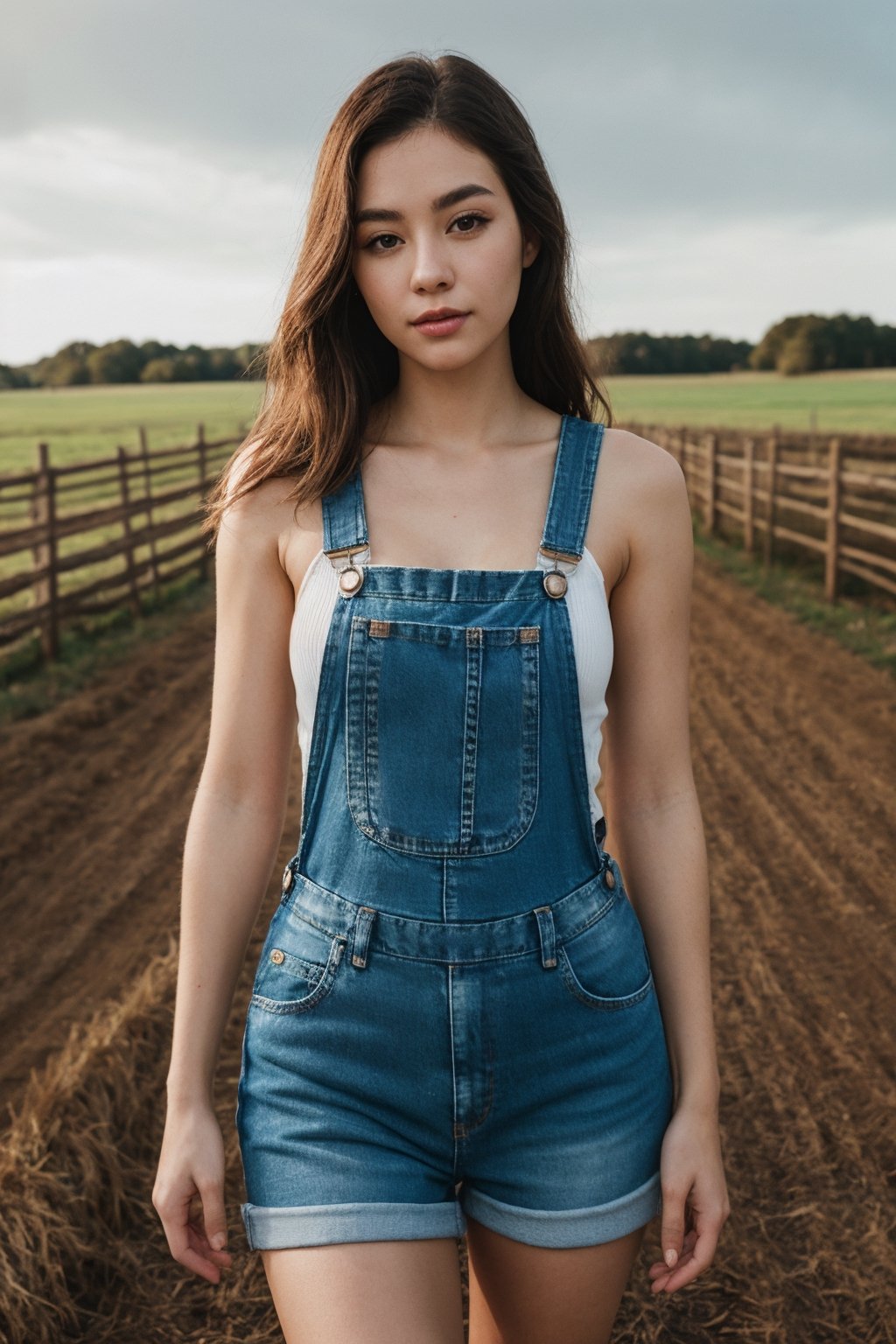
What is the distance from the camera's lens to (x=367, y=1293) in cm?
128

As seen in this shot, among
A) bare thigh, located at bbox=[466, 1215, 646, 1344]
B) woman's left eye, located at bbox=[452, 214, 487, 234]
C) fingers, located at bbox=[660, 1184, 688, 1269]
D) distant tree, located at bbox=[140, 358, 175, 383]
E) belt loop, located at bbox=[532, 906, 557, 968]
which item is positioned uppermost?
distant tree, located at bbox=[140, 358, 175, 383]

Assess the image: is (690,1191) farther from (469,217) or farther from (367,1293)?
(469,217)

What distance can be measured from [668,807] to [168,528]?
11.8m

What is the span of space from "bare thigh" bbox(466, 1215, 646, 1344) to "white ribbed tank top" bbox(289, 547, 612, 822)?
1.56 ft

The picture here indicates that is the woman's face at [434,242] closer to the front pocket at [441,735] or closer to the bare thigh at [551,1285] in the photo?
the front pocket at [441,735]

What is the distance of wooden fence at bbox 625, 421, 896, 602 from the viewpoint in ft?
36.5

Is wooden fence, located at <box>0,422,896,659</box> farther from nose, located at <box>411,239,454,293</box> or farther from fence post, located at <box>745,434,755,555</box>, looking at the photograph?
nose, located at <box>411,239,454,293</box>

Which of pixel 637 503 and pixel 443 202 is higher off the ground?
pixel 443 202

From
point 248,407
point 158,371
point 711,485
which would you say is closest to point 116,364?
point 158,371

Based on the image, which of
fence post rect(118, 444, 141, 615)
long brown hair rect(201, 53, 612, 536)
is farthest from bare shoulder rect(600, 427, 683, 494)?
fence post rect(118, 444, 141, 615)

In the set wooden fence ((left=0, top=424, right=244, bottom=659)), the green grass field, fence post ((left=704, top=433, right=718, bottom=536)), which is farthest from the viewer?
the green grass field

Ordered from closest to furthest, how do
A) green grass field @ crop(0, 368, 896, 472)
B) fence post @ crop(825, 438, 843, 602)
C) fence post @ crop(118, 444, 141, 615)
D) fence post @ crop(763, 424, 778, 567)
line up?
fence post @ crop(825, 438, 843, 602) → fence post @ crop(118, 444, 141, 615) → fence post @ crop(763, 424, 778, 567) → green grass field @ crop(0, 368, 896, 472)

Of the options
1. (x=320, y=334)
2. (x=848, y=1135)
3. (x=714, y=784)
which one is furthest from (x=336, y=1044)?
(x=714, y=784)

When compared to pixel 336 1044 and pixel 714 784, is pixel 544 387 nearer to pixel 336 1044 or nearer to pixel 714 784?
pixel 336 1044
